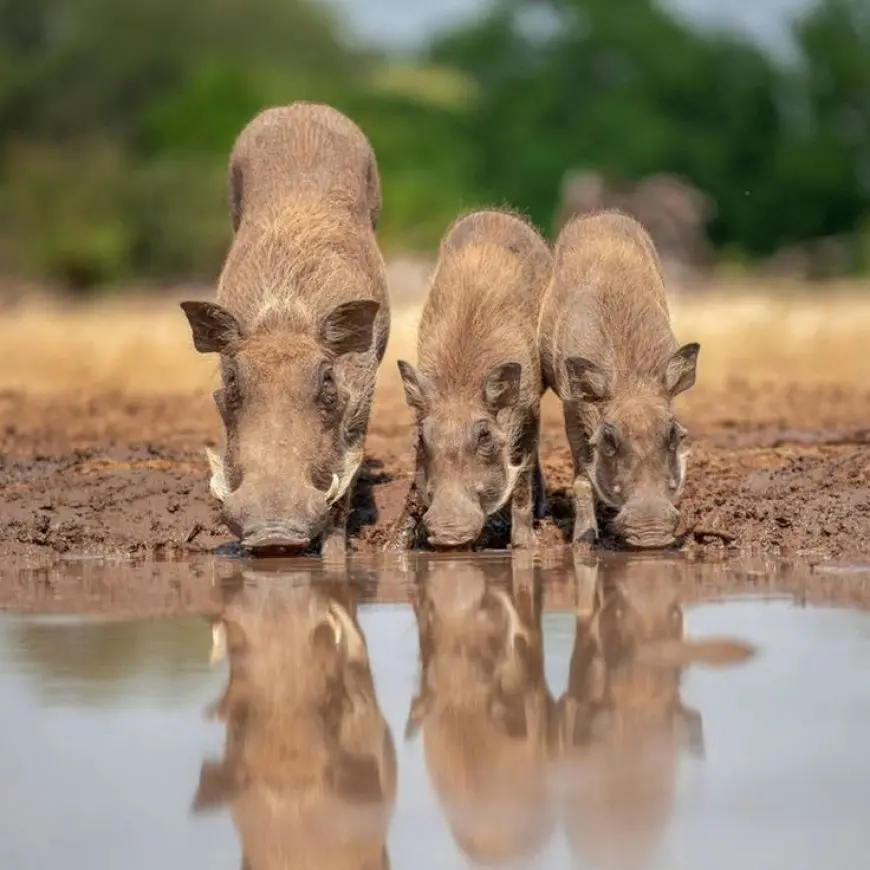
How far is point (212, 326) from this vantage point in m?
8.42

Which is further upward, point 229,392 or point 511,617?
point 229,392

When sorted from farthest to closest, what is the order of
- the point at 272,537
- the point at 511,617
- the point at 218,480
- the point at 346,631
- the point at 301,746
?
the point at 218,480
the point at 272,537
the point at 511,617
the point at 346,631
the point at 301,746

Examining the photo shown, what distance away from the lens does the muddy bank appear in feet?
28.2

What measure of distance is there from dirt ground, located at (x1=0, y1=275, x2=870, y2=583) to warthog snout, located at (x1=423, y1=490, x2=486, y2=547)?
628 mm

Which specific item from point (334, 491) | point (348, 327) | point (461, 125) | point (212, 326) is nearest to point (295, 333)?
point (348, 327)

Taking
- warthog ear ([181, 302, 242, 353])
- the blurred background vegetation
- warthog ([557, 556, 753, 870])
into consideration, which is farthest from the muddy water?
the blurred background vegetation

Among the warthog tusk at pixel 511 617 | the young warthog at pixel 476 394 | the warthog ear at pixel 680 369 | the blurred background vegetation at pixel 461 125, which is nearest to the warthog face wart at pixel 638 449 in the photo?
the warthog ear at pixel 680 369

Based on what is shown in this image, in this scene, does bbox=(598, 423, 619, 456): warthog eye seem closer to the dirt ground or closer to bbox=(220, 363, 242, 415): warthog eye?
the dirt ground

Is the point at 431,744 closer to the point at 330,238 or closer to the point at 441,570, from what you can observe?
the point at 441,570

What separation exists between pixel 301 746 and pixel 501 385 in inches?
157

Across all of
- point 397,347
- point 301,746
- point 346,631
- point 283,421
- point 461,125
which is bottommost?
point 301,746

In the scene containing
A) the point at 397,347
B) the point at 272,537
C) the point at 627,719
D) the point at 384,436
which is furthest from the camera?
the point at 397,347

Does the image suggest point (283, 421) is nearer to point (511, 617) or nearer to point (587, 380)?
point (587, 380)

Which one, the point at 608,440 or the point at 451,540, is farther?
the point at 608,440
